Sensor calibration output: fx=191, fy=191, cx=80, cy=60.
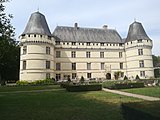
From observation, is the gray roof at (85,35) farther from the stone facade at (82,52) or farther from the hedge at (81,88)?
the hedge at (81,88)

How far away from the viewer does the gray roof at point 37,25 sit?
3630 centimetres

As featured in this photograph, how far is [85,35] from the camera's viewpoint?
4481cm

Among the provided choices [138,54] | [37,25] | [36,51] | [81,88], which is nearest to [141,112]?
[81,88]

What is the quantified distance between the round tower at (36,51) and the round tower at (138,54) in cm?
1803

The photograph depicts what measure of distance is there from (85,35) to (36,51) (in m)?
13.8

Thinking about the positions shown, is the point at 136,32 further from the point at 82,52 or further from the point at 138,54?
the point at 82,52

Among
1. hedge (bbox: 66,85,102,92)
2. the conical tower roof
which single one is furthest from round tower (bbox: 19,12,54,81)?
the conical tower roof

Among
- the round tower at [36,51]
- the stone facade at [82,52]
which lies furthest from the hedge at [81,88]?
the stone facade at [82,52]

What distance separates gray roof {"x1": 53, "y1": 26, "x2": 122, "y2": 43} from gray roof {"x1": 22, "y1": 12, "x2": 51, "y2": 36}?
4.68 m

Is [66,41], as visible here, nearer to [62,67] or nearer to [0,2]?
[62,67]

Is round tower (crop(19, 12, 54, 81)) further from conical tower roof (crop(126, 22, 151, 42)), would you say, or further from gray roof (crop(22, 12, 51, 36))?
conical tower roof (crop(126, 22, 151, 42))

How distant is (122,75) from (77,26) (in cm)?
1590

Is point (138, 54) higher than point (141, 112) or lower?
higher

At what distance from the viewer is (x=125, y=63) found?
4509 cm
